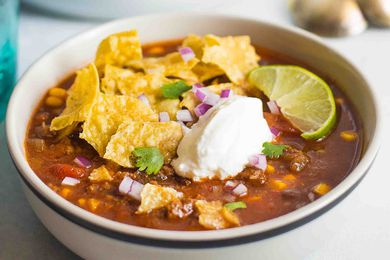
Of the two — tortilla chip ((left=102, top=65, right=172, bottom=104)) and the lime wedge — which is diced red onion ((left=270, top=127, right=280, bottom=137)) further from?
tortilla chip ((left=102, top=65, right=172, bottom=104))

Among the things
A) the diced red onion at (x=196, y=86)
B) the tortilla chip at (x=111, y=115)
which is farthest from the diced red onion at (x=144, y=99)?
the diced red onion at (x=196, y=86)

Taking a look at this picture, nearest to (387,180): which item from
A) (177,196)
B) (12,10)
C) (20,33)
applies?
(177,196)

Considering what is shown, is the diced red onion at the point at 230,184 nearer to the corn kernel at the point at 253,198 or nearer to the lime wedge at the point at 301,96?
the corn kernel at the point at 253,198

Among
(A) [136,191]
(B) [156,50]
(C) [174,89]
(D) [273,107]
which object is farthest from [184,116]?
(B) [156,50]

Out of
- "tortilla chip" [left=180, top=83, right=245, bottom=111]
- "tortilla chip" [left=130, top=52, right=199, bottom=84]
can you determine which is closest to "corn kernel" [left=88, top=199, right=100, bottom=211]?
"tortilla chip" [left=180, top=83, right=245, bottom=111]

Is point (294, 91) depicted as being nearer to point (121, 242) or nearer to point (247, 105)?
point (247, 105)

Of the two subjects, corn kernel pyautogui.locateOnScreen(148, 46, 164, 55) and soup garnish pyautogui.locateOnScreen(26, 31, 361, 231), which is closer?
soup garnish pyautogui.locateOnScreen(26, 31, 361, 231)
